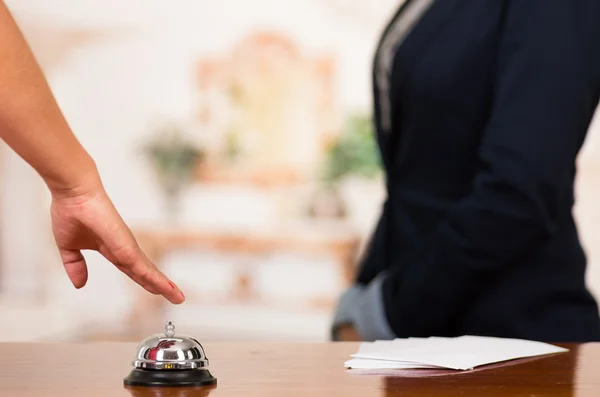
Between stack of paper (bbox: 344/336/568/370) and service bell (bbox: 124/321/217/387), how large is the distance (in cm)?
17

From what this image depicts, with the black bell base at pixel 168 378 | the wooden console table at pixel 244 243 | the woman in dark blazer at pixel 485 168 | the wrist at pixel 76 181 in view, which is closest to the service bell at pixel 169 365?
the black bell base at pixel 168 378

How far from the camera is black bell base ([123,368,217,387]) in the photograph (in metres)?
0.82

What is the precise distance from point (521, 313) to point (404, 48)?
0.42 meters

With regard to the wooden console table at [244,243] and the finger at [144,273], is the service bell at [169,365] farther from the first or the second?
the wooden console table at [244,243]

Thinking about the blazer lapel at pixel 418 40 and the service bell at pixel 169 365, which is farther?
the blazer lapel at pixel 418 40

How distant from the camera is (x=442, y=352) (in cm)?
101

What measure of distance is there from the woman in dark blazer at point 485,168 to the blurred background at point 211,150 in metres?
5.04

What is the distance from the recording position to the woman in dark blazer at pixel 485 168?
1.28 metres

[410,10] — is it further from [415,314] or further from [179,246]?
[179,246]

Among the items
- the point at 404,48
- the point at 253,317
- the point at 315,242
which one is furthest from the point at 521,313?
the point at 253,317

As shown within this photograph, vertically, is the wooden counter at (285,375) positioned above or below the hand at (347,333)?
below

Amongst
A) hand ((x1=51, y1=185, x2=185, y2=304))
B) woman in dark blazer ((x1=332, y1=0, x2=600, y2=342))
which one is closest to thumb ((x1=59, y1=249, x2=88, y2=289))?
hand ((x1=51, y1=185, x2=185, y2=304))

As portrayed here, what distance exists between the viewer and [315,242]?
6.17 meters

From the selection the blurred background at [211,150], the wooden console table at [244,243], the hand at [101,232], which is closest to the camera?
the hand at [101,232]
